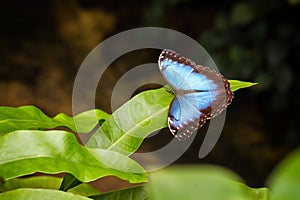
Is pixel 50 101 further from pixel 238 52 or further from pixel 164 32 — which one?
pixel 238 52

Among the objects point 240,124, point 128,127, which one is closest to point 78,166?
point 128,127

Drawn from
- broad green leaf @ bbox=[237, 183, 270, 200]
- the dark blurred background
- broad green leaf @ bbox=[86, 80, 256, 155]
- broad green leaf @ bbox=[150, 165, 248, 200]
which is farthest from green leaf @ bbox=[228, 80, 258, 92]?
the dark blurred background

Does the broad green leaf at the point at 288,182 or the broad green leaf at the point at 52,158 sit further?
the broad green leaf at the point at 52,158

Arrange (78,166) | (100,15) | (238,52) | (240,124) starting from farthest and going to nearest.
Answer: (100,15) → (240,124) → (238,52) → (78,166)

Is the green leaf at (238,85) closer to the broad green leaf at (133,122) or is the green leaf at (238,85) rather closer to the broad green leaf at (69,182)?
the broad green leaf at (133,122)

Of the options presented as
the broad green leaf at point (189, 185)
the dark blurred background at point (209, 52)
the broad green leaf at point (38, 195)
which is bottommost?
the dark blurred background at point (209, 52)

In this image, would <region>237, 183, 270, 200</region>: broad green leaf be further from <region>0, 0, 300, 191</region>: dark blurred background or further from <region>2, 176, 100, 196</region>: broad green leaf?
<region>0, 0, 300, 191</region>: dark blurred background

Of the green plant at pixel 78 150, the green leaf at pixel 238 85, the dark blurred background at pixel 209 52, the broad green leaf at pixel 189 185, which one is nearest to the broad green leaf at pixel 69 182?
the green plant at pixel 78 150

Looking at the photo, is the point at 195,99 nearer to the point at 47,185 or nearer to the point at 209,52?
the point at 47,185
